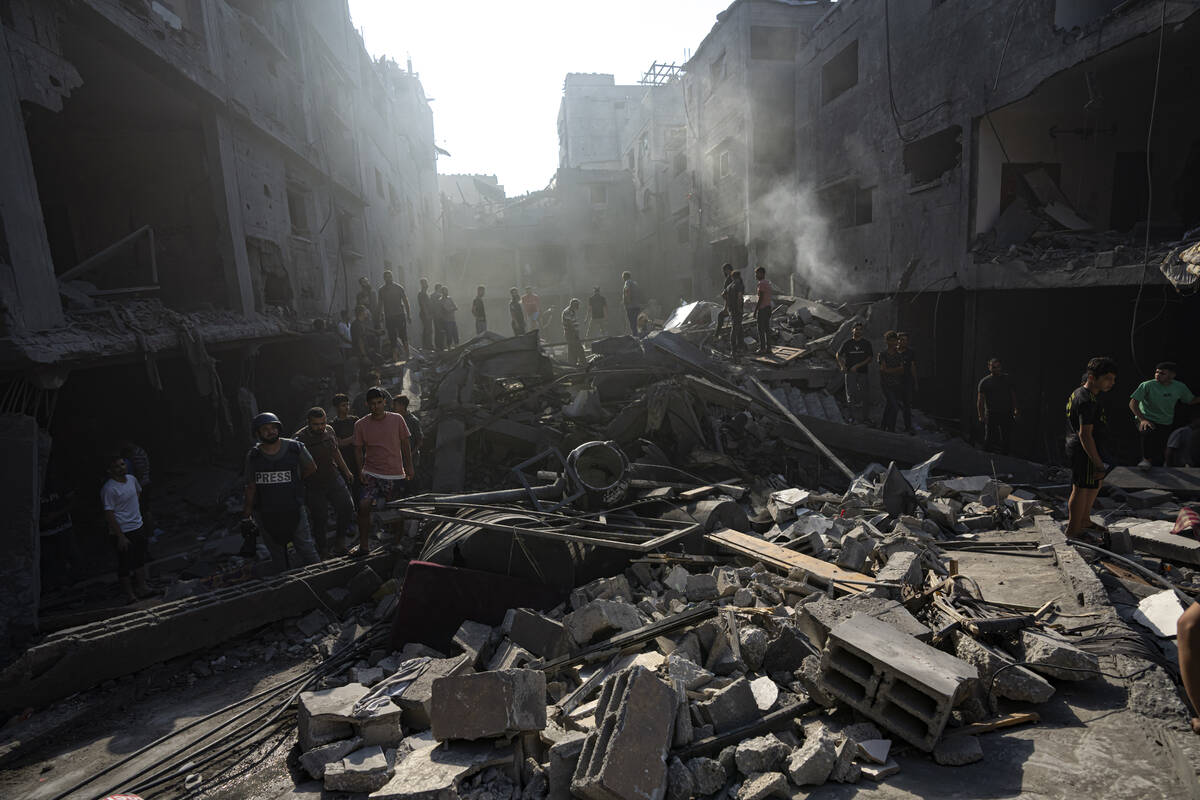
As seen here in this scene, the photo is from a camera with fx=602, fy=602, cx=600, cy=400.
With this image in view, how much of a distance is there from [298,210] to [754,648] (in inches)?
608

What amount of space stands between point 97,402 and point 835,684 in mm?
11108

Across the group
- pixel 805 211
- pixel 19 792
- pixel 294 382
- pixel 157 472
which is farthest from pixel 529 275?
pixel 19 792

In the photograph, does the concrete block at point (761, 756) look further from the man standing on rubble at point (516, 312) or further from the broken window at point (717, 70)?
the broken window at point (717, 70)

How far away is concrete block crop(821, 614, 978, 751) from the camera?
3088 mm

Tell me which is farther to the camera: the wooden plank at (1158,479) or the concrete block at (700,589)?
the wooden plank at (1158,479)

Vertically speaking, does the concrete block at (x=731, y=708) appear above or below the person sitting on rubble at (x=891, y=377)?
below

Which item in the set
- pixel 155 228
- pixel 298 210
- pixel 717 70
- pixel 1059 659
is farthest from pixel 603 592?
pixel 717 70

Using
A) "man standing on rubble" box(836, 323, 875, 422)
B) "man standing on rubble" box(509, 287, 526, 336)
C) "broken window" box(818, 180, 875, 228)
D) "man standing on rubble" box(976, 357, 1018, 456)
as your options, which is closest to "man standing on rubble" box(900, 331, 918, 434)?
"man standing on rubble" box(836, 323, 875, 422)

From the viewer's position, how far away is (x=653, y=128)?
2775 cm

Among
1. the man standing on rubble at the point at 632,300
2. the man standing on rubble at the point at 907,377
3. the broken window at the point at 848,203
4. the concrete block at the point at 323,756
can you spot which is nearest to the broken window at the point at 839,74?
the broken window at the point at 848,203

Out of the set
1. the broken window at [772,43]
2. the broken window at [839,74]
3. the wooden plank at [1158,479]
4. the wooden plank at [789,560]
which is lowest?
the wooden plank at [1158,479]

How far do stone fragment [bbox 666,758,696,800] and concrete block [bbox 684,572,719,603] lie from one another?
6.40 feet

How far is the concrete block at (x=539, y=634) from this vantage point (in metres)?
4.34

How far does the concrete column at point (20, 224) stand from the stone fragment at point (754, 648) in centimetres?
776
